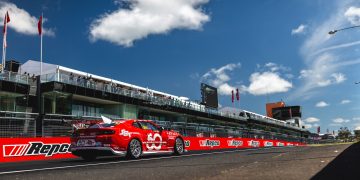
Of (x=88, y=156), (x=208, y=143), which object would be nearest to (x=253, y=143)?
(x=208, y=143)

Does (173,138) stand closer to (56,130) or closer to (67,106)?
(56,130)

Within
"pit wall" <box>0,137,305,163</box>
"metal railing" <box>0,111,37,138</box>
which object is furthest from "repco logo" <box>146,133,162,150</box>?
"metal railing" <box>0,111,37,138</box>

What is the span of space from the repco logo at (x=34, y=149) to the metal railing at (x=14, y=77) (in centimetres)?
2049

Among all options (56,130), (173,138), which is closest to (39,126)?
(56,130)

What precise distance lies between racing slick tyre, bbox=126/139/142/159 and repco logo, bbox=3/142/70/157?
5.62 metres

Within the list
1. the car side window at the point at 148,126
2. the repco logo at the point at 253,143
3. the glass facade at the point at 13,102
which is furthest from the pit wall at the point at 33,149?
the repco logo at the point at 253,143

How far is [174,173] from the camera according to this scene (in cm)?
695

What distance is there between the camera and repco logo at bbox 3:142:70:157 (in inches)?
574

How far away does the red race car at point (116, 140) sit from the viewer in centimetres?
1116

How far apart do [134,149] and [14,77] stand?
2708cm

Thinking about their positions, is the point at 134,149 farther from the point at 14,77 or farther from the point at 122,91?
the point at 122,91

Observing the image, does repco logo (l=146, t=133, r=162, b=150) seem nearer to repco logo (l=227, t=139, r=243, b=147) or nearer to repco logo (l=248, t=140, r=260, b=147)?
repco logo (l=227, t=139, r=243, b=147)

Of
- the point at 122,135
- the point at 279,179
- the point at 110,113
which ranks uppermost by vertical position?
the point at 110,113

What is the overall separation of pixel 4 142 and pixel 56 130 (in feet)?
10.1
